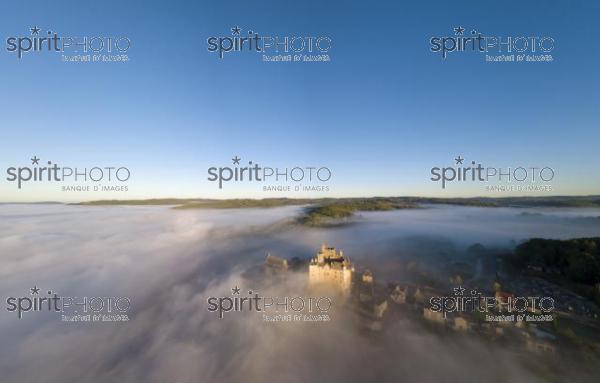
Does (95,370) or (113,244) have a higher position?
(113,244)

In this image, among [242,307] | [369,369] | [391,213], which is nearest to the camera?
[369,369]

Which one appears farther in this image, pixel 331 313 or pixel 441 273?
pixel 441 273

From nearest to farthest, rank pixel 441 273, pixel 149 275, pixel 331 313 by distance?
1. pixel 331 313
2. pixel 441 273
3. pixel 149 275

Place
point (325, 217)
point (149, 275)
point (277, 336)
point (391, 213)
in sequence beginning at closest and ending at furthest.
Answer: point (277, 336) → point (149, 275) → point (325, 217) → point (391, 213)

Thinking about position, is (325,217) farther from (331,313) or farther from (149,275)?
(331,313)

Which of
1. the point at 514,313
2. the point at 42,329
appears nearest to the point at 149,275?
the point at 42,329

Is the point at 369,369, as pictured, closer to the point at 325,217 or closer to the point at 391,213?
the point at 325,217

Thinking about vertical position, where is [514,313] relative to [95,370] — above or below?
above

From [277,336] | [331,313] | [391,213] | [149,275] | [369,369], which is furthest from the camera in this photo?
[391,213]

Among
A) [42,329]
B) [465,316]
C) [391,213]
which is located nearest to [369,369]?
[465,316]
